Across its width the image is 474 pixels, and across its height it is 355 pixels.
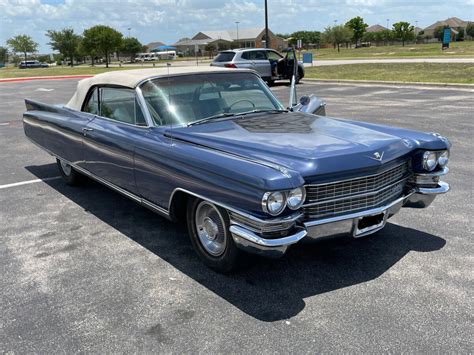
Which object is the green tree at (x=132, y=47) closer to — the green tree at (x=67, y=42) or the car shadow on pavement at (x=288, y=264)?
the green tree at (x=67, y=42)

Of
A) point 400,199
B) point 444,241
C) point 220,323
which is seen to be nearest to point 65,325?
point 220,323

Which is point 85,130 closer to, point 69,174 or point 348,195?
point 69,174

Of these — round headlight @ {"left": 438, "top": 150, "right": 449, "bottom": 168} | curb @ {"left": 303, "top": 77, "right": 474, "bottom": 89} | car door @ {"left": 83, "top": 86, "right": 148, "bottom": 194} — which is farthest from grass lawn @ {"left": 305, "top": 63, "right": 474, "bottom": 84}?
car door @ {"left": 83, "top": 86, "right": 148, "bottom": 194}

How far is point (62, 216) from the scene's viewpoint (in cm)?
520

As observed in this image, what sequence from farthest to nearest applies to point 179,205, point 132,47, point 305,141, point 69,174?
1. point 132,47
2. point 69,174
3. point 179,205
4. point 305,141

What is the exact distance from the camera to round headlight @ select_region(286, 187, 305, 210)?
10.1 feet

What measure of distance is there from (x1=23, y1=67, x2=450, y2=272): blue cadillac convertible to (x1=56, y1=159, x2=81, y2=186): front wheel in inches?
27.1

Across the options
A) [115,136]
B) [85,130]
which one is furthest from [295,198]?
[85,130]

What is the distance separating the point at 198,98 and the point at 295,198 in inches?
70.0

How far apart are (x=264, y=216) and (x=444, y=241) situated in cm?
204

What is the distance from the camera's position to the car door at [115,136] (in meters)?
4.38

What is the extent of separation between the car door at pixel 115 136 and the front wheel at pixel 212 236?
33.5 inches

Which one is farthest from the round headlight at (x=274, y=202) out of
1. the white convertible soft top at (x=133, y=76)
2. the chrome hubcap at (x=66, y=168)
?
the chrome hubcap at (x=66, y=168)

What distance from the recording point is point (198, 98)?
175 inches
